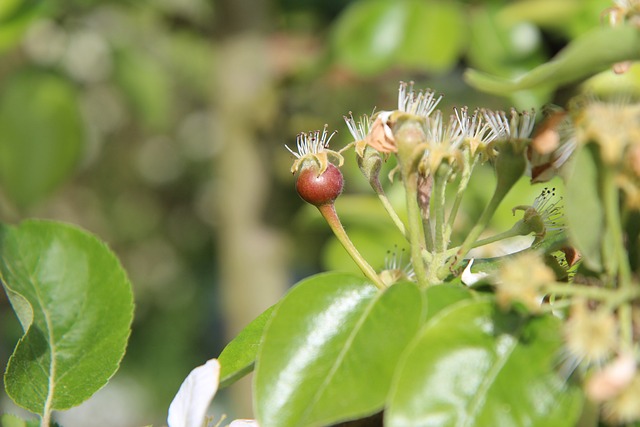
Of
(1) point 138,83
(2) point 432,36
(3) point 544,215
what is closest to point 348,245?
(3) point 544,215

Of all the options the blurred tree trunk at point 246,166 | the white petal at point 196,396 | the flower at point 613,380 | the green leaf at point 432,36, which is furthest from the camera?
the blurred tree trunk at point 246,166

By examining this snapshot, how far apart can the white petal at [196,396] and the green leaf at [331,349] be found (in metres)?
0.07

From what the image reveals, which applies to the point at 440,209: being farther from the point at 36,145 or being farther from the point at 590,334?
the point at 36,145

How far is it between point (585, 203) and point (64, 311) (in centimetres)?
37

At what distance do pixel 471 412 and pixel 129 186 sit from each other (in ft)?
13.7

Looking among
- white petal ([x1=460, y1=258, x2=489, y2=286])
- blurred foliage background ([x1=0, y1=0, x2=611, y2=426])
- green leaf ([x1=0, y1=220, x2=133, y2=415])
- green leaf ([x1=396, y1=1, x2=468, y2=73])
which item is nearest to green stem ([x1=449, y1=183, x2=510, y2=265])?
white petal ([x1=460, y1=258, x2=489, y2=286])

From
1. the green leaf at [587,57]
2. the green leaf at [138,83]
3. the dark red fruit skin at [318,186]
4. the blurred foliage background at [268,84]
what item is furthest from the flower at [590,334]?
the green leaf at [138,83]

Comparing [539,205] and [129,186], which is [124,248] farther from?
[539,205]

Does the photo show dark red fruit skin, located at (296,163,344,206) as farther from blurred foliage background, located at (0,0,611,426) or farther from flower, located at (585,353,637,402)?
blurred foliage background, located at (0,0,611,426)

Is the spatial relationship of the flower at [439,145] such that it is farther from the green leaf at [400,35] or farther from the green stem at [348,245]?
the green leaf at [400,35]

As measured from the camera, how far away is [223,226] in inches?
81.0

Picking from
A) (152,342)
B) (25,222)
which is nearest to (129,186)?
(152,342)

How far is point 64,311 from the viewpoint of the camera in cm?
63

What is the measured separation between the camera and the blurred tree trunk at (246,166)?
194 centimetres
